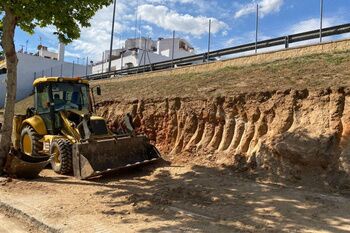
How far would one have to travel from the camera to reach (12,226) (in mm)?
7148

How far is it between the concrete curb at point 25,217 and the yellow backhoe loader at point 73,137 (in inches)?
106

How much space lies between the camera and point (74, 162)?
36.2 feet

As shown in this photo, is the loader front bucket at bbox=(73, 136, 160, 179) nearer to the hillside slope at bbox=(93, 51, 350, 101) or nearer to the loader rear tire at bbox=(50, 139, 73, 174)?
the loader rear tire at bbox=(50, 139, 73, 174)

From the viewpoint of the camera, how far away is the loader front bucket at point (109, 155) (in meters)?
10.8

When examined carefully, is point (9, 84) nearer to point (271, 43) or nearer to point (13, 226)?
point (13, 226)

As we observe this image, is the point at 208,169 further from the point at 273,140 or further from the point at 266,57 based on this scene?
the point at 266,57

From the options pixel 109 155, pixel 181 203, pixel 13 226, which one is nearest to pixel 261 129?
pixel 181 203

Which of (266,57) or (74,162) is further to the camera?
(266,57)

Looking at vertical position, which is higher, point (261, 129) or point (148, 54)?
point (148, 54)

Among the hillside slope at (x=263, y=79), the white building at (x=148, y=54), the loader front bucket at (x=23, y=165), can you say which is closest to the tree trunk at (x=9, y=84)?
the loader front bucket at (x=23, y=165)

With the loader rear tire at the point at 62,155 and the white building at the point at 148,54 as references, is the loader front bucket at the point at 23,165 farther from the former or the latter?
the white building at the point at 148,54

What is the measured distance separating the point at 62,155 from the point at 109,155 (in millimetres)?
1318

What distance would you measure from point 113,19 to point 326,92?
27.7 metres

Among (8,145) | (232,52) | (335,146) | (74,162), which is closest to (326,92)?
(335,146)
